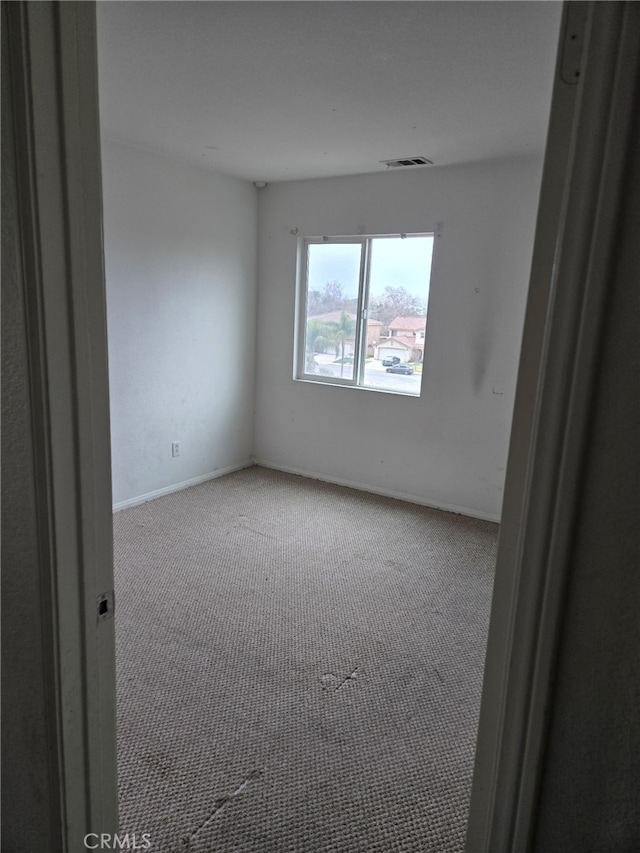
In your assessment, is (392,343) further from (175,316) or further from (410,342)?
(175,316)

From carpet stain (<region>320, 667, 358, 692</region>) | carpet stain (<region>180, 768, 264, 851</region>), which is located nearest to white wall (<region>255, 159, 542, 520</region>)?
carpet stain (<region>320, 667, 358, 692</region>)

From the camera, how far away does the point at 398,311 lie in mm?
4066

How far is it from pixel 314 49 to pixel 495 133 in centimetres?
132

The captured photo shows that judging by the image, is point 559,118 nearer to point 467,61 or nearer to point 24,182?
point 24,182

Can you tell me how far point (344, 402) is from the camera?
4352mm

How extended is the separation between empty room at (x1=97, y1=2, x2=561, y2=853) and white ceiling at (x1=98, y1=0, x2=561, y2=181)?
1 cm

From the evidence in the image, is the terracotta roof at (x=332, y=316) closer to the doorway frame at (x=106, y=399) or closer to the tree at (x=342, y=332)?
the tree at (x=342, y=332)

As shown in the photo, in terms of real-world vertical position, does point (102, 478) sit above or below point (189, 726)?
above

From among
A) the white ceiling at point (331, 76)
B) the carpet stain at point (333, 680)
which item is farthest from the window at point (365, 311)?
the carpet stain at point (333, 680)

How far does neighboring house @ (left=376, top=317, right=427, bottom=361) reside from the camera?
3982 millimetres

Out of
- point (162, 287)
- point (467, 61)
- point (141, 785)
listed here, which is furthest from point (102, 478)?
point (162, 287)

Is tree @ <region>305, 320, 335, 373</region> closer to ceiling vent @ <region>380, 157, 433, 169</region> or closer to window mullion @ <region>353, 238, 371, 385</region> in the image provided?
window mullion @ <region>353, 238, 371, 385</region>

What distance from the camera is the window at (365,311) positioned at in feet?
13.1

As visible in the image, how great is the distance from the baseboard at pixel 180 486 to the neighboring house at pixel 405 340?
5.30 ft
